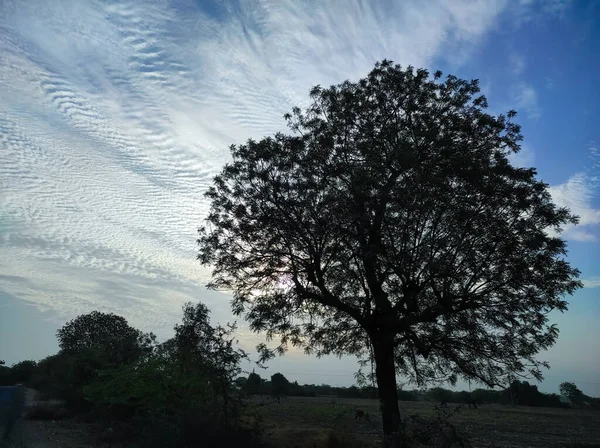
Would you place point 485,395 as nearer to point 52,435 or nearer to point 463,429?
point 463,429

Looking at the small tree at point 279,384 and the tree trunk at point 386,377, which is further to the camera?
the small tree at point 279,384

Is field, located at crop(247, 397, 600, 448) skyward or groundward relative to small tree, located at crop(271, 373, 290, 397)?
groundward

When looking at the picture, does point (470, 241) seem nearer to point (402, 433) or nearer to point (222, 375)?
point (402, 433)

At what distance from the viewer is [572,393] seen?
58.1 metres

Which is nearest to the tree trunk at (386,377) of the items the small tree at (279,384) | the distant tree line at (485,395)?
the distant tree line at (485,395)

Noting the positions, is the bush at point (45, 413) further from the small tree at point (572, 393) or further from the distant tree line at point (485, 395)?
the small tree at point (572, 393)

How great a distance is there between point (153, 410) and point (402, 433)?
341 inches

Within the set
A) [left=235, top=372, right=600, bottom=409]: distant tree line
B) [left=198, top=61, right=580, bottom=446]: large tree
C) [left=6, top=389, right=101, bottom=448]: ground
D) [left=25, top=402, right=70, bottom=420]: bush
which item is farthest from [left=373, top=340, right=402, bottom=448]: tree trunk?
[left=235, top=372, right=600, bottom=409]: distant tree line

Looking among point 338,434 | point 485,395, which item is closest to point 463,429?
point 338,434

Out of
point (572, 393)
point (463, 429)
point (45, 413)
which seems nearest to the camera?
point (463, 429)

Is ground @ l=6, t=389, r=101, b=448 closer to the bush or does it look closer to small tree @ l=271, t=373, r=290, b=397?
the bush

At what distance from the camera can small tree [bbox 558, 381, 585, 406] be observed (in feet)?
186

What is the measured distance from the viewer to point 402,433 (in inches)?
422

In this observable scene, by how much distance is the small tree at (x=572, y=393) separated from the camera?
56.6 metres
